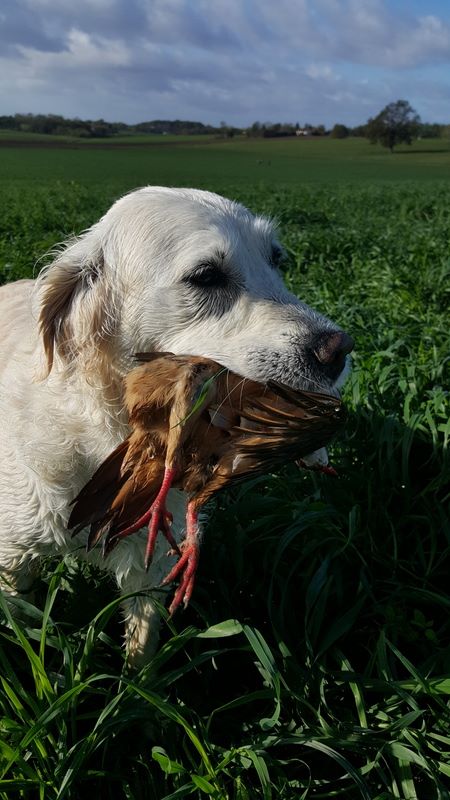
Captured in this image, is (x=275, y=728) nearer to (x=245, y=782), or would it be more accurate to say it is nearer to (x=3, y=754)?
(x=245, y=782)

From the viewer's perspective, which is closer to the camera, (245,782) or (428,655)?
(245,782)

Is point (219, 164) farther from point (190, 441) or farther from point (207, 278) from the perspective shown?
point (190, 441)

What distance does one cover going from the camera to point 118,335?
249 cm

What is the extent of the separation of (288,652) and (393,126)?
299 ft

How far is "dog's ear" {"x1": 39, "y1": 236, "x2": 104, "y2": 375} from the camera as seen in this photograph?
8.17ft

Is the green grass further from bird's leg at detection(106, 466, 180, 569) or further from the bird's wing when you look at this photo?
bird's leg at detection(106, 466, 180, 569)

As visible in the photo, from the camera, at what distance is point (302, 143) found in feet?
259

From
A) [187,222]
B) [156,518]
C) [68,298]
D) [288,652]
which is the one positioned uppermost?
[187,222]

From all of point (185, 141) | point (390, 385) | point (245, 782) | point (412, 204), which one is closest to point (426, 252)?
point (390, 385)

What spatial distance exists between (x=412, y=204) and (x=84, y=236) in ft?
56.9

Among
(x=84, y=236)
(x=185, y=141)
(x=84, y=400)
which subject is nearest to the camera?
(x=84, y=400)

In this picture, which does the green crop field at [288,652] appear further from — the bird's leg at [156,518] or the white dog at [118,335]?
the bird's leg at [156,518]

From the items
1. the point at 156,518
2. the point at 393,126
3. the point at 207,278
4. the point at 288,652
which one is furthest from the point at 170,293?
the point at 393,126

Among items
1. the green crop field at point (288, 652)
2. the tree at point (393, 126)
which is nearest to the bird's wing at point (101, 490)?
the green crop field at point (288, 652)
